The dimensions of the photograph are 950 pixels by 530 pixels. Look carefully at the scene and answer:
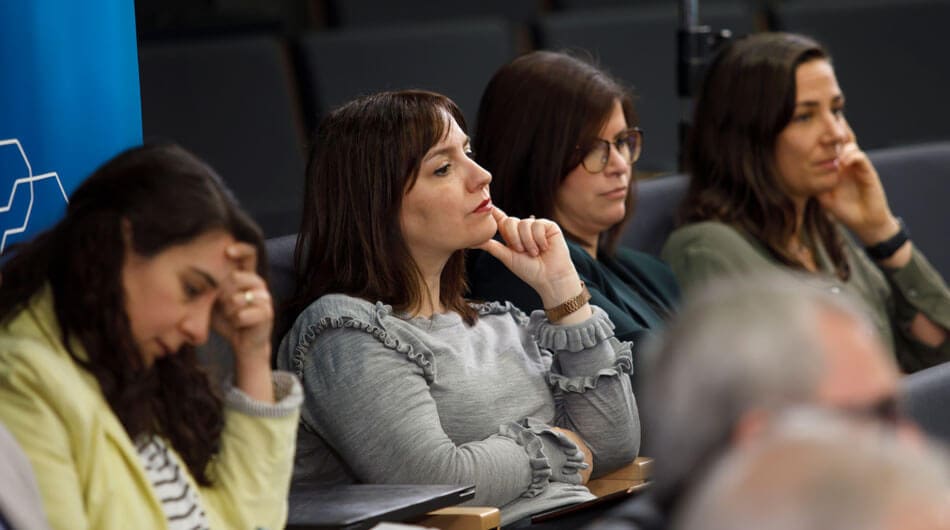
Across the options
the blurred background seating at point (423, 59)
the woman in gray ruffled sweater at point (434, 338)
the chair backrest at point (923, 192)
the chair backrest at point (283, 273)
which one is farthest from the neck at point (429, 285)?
the chair backrest at point (923, 192)

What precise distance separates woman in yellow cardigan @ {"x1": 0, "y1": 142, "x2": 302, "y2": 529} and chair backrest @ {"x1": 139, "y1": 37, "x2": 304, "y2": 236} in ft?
9.06

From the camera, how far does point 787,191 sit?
11.5 ft

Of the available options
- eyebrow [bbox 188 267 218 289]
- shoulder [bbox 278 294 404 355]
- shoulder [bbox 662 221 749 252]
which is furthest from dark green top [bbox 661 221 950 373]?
eyebrow [bbox 188 267 218 289]

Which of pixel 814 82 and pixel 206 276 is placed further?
pixel 814 82

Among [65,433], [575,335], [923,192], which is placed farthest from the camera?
[923,192]

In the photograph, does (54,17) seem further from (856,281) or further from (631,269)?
(856,281)

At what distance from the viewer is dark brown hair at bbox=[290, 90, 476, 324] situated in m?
2.49

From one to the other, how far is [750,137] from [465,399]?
4.31 ft

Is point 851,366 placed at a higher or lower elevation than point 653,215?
higher

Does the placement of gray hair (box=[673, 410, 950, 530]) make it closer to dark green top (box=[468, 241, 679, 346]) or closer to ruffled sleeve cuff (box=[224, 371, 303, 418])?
ruffled sleeve cuff (box=[224, 371, 303, 418])

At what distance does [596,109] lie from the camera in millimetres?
2990

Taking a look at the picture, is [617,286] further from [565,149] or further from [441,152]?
[441,152]

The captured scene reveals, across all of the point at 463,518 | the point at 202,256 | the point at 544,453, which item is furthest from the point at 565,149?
the point at 202,256

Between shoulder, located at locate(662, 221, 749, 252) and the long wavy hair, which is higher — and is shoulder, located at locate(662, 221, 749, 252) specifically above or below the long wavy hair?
below
